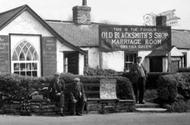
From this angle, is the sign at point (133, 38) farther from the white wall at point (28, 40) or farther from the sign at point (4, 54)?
the sign at point (4, 54)

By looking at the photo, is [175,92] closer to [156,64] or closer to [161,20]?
[156,64]

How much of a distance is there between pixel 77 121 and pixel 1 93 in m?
3.10

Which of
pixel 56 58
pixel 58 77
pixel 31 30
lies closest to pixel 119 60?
pixel 56 58

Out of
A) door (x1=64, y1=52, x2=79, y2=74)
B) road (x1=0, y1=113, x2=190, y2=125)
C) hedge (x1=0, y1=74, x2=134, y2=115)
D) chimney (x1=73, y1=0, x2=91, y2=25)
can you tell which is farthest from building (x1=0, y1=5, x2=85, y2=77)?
chimney (x1=73, y1=0, x2=91, y2=25)

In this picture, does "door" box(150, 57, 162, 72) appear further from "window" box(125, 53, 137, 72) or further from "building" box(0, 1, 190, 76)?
"building" box(0, 1, 190, 76)

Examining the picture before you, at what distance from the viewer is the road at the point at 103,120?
37.5 ft

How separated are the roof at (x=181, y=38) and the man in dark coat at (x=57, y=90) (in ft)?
55.0

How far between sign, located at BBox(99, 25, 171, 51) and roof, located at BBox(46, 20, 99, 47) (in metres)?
2.58

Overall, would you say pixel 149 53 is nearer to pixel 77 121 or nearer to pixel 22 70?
pixel 22 70

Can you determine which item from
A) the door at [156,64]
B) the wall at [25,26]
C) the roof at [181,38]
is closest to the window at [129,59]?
the door at [156,64]

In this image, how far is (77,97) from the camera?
13.1m

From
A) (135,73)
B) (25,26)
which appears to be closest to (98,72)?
(25,26)

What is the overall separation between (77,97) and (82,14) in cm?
1393

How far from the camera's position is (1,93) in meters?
12.8
